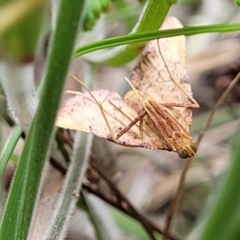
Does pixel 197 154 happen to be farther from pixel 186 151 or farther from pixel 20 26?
pixel 20 26

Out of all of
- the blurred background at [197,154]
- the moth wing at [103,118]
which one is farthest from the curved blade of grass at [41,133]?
the blurred background at [197,154]

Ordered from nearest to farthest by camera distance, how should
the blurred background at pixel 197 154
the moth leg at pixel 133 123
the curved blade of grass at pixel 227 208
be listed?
1. the curved blade of grass at pixel 227 208
2. the moth leg at pixel 133 123
3. the blurred background at pixel 197 154

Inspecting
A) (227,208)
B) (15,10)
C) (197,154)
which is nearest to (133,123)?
(227,208)

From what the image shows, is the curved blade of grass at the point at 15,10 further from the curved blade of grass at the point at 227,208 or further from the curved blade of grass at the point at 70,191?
the curved blade of grass at the point at 70,191

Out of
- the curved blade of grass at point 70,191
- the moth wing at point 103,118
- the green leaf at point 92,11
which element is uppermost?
the green leaf at point 92,11

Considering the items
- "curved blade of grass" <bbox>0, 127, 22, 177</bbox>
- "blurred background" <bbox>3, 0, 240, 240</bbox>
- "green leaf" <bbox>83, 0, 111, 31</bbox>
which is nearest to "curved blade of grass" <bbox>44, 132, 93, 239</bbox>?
"curved blade of grass" <bbox>0, 127, 22, 177</bbox>

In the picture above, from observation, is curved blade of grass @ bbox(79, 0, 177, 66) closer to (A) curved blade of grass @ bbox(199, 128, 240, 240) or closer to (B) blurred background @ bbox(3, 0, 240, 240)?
(A) curved blade of grass @ bbox(199, 128, 240, 240)
